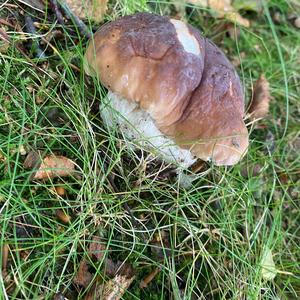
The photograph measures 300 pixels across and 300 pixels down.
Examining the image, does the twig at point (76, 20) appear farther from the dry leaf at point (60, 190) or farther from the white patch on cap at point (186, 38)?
the dry leaf at point (60, 190)

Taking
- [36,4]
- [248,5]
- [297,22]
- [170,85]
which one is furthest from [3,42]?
[297,22]

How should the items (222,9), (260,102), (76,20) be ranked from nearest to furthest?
1. (76,20)
2. (260,102)
3. (222,9)

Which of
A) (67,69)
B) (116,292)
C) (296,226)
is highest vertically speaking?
(67,69)

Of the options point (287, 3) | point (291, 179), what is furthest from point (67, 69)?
point (287, 3)

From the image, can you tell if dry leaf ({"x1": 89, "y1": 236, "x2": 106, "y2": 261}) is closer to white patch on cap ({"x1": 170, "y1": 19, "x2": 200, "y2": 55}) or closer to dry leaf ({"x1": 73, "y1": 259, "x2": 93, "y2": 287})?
dry leaf ({"x1": 73, "y1": 259, "x2": 93, "y2": 287})

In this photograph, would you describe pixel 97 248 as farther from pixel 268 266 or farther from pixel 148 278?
pixel 268 266

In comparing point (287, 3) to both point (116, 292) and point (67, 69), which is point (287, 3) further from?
point (116, 292)
